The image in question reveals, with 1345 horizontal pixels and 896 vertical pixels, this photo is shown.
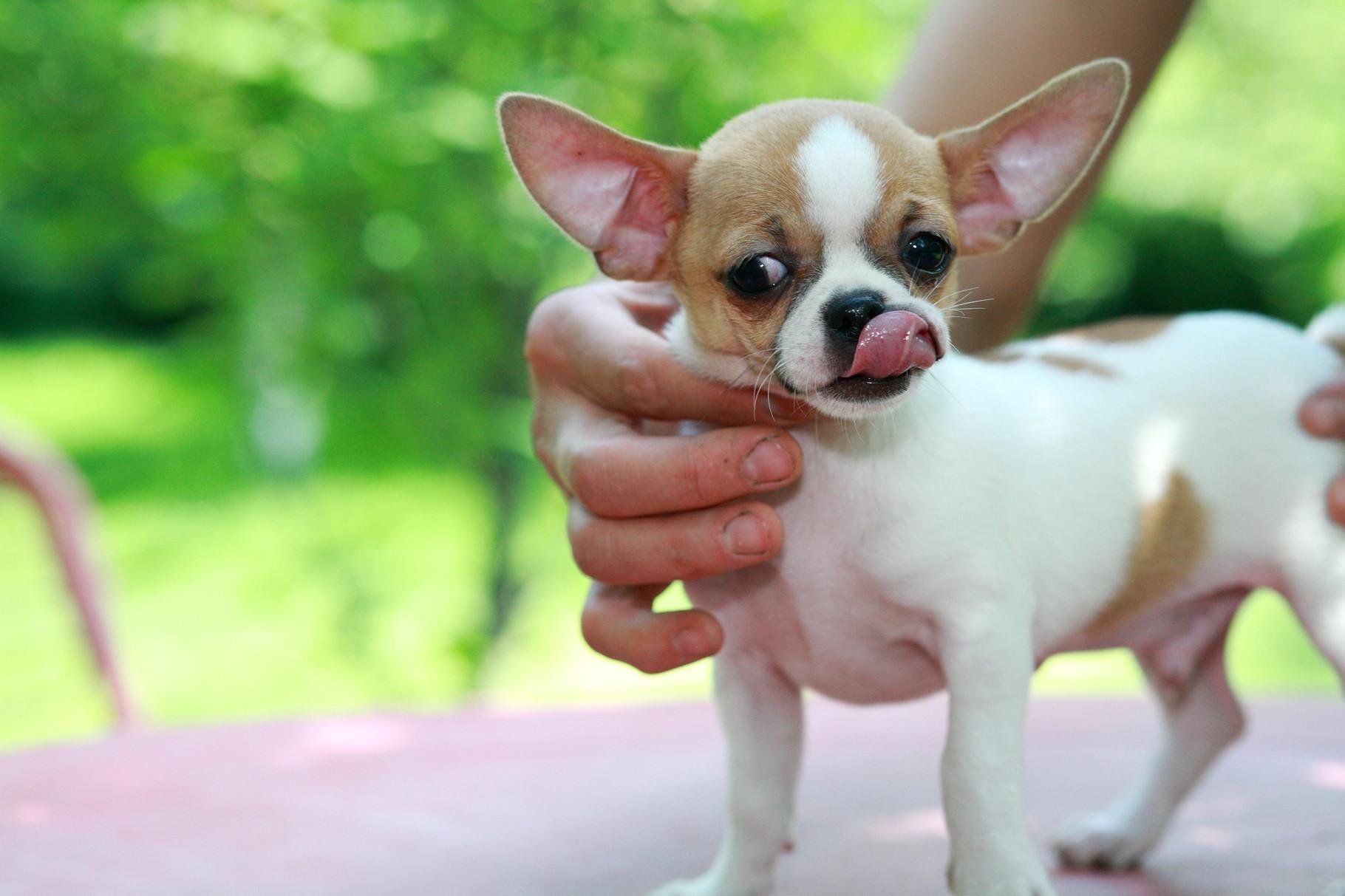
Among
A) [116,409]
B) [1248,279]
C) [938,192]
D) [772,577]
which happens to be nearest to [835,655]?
[772,577]

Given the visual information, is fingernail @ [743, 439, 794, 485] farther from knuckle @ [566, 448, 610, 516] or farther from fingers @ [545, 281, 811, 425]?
knuckle @ [566, 448, 610, 516]

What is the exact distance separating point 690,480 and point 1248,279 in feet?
25.6

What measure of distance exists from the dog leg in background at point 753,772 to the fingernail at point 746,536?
11.3 inches

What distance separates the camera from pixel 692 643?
1751mm

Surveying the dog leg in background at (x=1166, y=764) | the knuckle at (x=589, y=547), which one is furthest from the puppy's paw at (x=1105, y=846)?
the knuckle at (x=589, y=547)

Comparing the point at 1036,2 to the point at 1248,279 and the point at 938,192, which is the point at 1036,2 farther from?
the point at 1248,279

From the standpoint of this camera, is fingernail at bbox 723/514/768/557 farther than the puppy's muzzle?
Yes

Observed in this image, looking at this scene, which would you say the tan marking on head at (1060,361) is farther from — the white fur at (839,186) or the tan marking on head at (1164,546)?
the white fur at (839,186)

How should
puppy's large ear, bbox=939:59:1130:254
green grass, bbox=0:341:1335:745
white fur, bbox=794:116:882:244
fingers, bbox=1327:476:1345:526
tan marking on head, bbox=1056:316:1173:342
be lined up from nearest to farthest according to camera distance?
white fur, bbox=794:116:882:244
puppy's large ear, bbox=939:59:1130:254
fingers, bbox=1327:476:1345:526
tan marking on head, bbox=1056:316:1173:342
green grass, bbox=0:341:1335:745

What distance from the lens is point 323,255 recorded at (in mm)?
3953

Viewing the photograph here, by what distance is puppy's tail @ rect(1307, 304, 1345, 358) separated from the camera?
207 centimetres

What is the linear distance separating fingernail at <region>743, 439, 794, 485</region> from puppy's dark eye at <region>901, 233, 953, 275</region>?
0.28 metres

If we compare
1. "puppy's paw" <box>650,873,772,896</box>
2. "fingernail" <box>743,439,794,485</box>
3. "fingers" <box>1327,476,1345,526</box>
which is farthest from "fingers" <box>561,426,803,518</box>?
"fingers" <box>1327,476,1345,526</box>

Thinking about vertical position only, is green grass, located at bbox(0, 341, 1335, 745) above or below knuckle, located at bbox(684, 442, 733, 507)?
below
